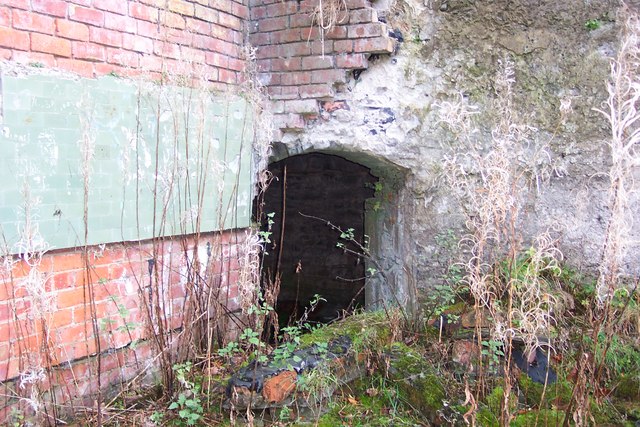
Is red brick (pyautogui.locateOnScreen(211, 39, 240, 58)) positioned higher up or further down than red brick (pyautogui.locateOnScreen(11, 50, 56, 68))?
higher up

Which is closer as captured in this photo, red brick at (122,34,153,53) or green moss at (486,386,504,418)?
green moss at (486,386,504,418)

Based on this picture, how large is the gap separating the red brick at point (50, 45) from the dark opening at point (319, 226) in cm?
422

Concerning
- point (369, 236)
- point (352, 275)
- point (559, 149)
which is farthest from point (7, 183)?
point (352, 275)

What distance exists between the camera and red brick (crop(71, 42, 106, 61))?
2.90 metres

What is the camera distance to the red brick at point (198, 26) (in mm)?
3580

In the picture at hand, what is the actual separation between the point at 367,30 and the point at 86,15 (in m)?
1.81

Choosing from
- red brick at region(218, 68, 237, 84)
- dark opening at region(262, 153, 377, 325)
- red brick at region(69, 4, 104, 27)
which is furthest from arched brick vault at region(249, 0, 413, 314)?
dark opening at region(262, 153, 377, 325)

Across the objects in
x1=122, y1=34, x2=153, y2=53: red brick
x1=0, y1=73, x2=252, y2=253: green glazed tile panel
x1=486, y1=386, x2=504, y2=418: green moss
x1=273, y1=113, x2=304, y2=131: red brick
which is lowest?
x1=486, y1=386, x2=504, y2=418: green moss

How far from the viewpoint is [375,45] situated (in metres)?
3.77

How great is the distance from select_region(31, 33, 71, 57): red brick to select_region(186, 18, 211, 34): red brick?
92 centimetres

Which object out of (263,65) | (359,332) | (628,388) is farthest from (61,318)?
(628,388)

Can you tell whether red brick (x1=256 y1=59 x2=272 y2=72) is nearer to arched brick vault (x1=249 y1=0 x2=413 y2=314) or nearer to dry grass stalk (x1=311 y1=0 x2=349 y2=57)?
arched brick vault (x1=249 y1=0 x2=413 y2=314)

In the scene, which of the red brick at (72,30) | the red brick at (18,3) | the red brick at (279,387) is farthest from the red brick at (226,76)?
the red brick at (279,387)

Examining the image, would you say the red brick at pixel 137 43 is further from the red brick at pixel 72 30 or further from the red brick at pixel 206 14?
the red brick at pixel 206 14
